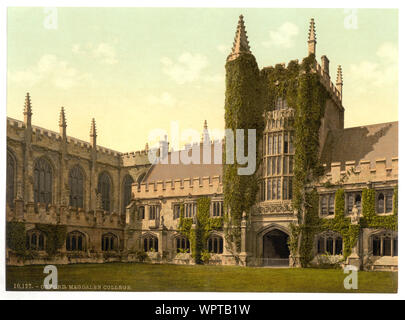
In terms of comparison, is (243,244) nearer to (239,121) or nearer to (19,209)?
(239,121)

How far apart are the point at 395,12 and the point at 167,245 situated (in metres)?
16.5

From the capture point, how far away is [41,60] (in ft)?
76.3

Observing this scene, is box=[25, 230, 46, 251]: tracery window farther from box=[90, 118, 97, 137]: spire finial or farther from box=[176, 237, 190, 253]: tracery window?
box=[176, 237, 190, 253]: tracery window

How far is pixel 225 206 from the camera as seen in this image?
2531 cm

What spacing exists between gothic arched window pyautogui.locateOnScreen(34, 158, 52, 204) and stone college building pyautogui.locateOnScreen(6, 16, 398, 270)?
0.06 m

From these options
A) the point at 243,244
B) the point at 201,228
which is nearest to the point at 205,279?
the point at 243,244

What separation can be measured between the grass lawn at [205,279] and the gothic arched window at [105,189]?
309 inches

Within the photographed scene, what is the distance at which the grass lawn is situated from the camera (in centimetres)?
2105

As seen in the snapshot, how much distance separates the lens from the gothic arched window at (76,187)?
1155 inches

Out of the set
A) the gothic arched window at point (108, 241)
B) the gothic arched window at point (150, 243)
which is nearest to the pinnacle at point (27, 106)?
the gothic arched window at point (108, 241)

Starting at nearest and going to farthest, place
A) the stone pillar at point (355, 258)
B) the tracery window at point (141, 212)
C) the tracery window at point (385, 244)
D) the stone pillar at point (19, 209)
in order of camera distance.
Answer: the tracery window at point (385, 244) < the stone pillar at point (355, 258) < the stone pillar at point (19, 209) < the tracery window at point (141, 212)

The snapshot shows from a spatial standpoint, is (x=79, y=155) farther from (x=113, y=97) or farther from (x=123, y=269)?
(x=123, y=269)

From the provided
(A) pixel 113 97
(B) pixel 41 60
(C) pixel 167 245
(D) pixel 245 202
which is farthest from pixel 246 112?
(B) pixel 41 60

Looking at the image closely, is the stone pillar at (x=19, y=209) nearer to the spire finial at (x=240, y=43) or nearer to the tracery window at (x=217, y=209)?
the tracery window at (x=217, y=209)
